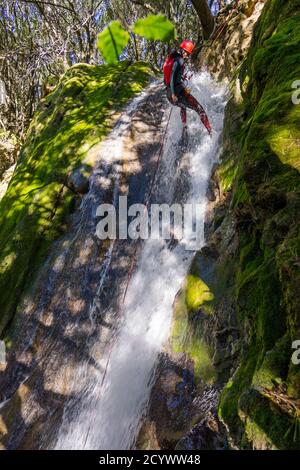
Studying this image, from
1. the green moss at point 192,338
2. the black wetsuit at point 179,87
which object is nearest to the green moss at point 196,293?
the green moss at point 192,338

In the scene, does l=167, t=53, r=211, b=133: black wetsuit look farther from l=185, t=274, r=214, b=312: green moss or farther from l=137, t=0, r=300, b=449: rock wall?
l=185, t=274, r=214, b=312: green moss

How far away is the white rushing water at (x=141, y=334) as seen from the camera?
20.3 ft

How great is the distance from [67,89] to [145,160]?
450 centimetres

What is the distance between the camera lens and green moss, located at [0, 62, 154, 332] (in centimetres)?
920

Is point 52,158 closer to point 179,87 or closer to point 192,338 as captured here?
point 179,87

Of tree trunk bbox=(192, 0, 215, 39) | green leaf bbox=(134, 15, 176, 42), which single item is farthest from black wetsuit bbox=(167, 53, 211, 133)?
tree trunk bbox=(192, 0, 215, 39)

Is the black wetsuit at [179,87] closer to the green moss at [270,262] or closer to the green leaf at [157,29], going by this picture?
the green leaf at [157,29]

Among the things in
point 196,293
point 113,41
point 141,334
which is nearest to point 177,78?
point 113,41

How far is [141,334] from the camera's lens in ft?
23.4

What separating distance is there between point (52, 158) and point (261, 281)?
8.07 meters

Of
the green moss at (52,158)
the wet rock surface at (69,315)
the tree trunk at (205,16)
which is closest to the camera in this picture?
the wet rock surface at (69,315)

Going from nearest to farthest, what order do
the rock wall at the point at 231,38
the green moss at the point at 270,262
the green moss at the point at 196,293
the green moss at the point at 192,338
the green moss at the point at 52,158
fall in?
the green moss at the point at 270,262
the green moss at the point at 192,338
the green moss at the point at 196,293
the green moss at the point at 52,158
the rock wall at the point at 231,38

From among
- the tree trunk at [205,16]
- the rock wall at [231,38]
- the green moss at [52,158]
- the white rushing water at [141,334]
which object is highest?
the tree trunk at [205,16]

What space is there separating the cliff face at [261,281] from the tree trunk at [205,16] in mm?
4404
